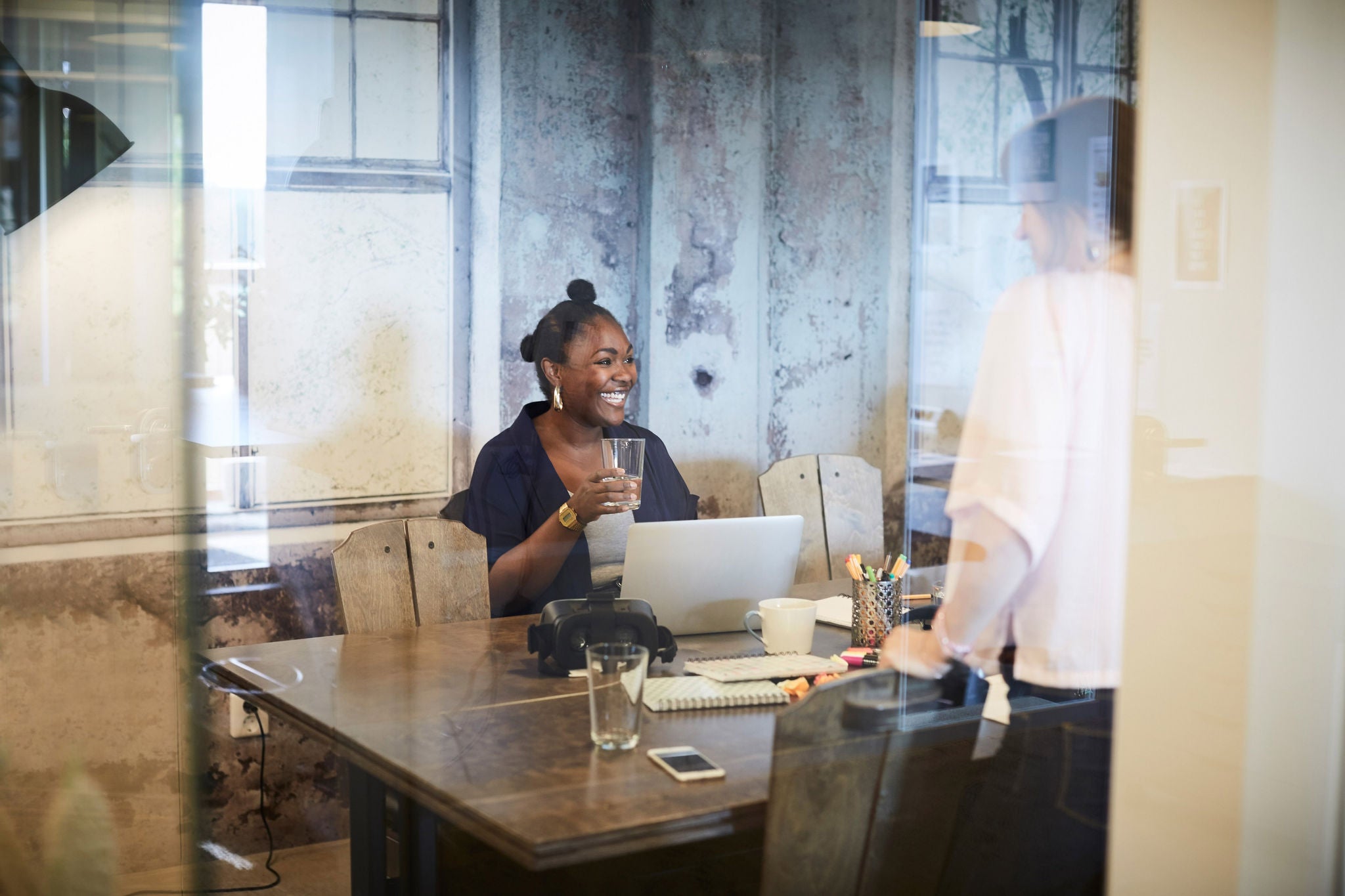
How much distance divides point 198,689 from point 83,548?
244 millimetres

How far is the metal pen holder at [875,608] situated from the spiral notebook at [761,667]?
13 cm

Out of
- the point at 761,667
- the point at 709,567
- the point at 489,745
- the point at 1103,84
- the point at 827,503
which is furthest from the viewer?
the point at 827,503

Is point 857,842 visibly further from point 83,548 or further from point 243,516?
point 83,548

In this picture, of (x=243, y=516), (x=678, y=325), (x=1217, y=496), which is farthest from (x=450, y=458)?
(x=1217, y=496)

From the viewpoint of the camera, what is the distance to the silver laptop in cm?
183

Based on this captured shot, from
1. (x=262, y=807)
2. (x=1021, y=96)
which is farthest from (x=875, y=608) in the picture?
(x=262, y=807)

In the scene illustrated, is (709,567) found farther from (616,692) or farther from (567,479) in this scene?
(616,692)

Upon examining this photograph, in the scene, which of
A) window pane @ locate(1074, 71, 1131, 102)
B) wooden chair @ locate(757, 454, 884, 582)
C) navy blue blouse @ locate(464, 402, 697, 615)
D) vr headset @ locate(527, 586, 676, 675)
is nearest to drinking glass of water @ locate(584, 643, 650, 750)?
vr headset @ locate(527, 586, 676, 675)

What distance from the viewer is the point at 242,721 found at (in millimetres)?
1580

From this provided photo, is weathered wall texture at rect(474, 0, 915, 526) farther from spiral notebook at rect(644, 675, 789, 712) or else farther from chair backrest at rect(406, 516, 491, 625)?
spiral notebook at rect(644, 675, 789, 712)

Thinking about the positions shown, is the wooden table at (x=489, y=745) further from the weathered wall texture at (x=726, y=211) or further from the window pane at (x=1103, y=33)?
the window pane at (x=1103, y=33)

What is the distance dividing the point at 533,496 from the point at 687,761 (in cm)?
59

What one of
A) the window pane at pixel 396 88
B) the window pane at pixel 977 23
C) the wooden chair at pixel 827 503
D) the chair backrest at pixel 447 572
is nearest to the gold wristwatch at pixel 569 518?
the chair backrest at pixel 447 572

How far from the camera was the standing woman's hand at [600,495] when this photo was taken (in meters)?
1.77
